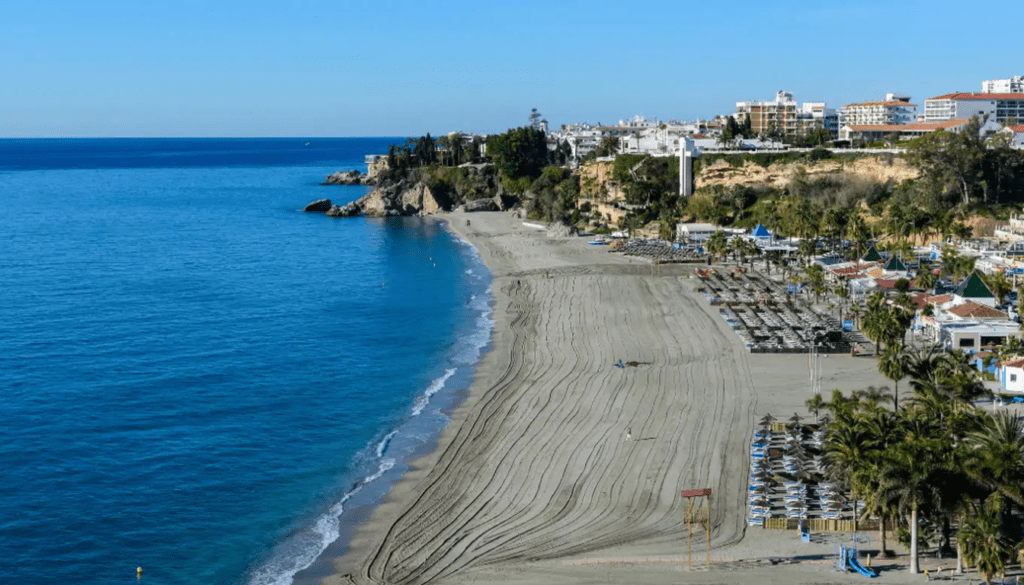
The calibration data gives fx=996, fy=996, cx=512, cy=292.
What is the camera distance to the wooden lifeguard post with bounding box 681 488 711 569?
28.0 meters

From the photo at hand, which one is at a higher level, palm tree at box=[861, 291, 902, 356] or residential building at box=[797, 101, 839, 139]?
residential building at box=[797, 101, 839, 139]

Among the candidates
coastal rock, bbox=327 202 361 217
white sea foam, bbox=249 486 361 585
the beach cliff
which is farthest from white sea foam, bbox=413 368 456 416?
the beach cliff

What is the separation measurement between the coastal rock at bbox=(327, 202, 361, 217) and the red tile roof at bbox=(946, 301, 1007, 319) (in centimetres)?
9666

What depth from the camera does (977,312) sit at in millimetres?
49438

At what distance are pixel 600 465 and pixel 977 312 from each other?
24.9m

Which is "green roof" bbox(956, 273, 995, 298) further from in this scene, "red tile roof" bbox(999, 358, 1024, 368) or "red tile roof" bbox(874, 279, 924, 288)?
"red tile roof" bbox(999, 358, 1024, 368)

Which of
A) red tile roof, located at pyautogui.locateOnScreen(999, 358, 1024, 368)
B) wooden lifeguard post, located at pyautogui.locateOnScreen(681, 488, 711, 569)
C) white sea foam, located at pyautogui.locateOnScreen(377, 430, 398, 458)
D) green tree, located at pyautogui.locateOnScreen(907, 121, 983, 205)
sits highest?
green tree, located at pyautogui.locateOnScreen(907, 121, 983, 205)

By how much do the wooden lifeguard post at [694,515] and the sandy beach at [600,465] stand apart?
0.27 metres

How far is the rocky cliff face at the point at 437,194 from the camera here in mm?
139500

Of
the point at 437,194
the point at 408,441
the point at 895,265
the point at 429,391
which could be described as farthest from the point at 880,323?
the point at 437,194

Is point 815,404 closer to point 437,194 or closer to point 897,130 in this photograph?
point 897,130

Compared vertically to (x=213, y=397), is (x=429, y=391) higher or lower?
lower

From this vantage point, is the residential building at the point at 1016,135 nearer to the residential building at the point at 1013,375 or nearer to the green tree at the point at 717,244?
the green tree at the point at 717,244

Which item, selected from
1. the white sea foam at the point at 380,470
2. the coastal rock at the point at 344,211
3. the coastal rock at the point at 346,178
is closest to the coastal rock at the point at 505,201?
the coastal rock at the point at 344,211
